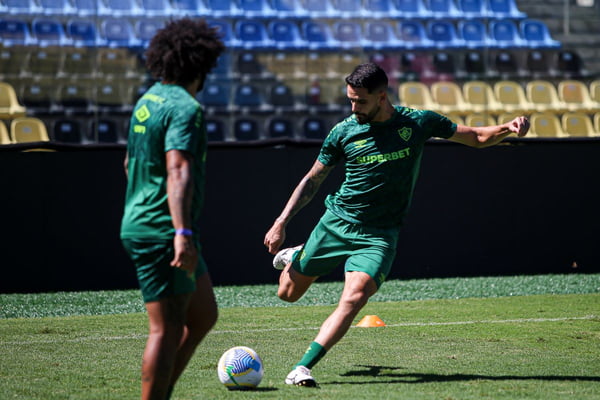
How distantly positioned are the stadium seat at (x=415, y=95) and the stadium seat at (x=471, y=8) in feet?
7.01

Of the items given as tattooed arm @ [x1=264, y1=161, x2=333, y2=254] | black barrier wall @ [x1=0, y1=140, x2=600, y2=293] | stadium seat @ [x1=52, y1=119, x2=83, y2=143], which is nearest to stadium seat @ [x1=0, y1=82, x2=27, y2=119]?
stadium seat @ [x1=52, y1=119, x2=83, y2=143]

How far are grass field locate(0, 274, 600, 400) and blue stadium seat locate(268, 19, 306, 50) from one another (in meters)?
6.40

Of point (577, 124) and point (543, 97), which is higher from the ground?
point (543, 97)

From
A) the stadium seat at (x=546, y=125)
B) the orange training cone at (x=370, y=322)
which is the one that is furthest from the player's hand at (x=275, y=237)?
the stadium seat at (x=546, y=125)

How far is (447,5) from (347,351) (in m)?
12.2

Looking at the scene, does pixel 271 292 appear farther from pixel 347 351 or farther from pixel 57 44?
pixel 57 44

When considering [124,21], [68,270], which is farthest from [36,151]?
[124,21]

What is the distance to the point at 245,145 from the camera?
465 inches

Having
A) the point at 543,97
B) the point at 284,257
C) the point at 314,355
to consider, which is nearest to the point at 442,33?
the point at 543,97

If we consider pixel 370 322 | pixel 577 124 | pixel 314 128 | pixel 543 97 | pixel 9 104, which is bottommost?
pixel 370 322

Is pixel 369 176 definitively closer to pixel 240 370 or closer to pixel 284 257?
pixel 284 257

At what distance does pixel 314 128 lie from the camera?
14766mm

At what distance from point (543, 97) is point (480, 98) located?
1712 mm

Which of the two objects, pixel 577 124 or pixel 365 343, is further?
pixel 577 124
